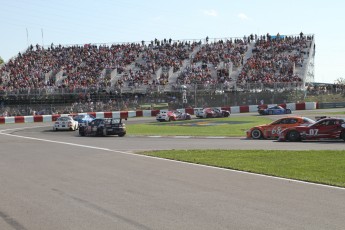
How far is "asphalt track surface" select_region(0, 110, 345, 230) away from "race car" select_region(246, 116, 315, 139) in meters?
11.3

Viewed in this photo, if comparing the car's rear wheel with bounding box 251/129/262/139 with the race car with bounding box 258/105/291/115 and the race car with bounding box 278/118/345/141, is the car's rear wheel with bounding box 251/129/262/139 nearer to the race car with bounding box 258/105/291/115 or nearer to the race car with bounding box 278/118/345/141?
the race car with bounding box 278/118/345/141

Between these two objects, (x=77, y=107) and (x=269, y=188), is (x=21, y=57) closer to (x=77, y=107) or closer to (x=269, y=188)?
(x=77, y=107)

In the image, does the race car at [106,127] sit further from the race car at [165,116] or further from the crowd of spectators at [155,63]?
the crowd of spectators at [155,63]

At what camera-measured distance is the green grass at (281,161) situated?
39.0 feet

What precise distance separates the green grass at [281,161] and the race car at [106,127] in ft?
37.8

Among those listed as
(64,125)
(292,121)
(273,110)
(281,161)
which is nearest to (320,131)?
→ (292,121)

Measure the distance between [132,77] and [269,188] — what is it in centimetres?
4882

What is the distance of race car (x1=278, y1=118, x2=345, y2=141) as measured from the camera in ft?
71.6

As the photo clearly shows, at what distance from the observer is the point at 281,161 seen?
48.4 ft

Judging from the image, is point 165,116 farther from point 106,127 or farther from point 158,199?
point 158,199

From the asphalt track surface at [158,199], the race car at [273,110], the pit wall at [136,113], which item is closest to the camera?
the asphalt track surface at [158,199]

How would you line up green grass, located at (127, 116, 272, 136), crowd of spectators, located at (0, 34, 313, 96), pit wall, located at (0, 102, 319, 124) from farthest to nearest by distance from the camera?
crowd of spectators, located at (0, 34, 313, 96), pit wall, located at (0, 102, 319, 124), green grass, located at (127, 116, 272, 136)

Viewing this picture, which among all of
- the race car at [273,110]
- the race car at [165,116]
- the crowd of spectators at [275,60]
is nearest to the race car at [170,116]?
the race car at [165,116]

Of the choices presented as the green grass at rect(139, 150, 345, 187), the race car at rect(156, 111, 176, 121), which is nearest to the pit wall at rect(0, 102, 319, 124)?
the race car at rect(156, 111, 176, 121)
